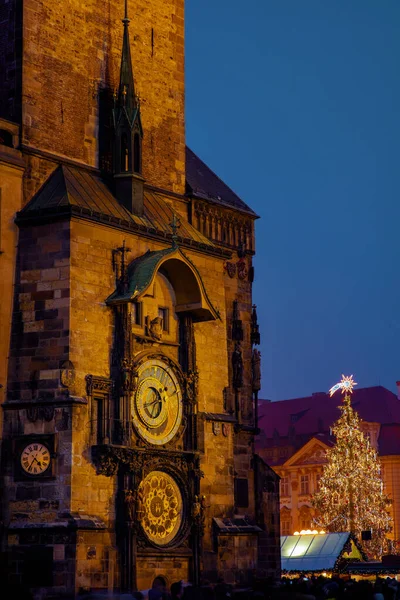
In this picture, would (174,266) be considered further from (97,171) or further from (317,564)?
(317,564)

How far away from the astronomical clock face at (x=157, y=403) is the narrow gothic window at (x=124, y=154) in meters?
5.35

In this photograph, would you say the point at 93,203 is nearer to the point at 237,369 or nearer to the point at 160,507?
the point at 160,507

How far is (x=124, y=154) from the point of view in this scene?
36.4 m

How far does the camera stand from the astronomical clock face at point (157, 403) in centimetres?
3416

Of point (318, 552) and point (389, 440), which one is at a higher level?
point (389, 440)

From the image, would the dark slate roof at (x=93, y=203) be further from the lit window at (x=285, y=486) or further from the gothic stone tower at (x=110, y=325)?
the lit window at (x=285, y=486)

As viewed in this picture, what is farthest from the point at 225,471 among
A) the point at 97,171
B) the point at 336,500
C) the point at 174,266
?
the point at 336,500

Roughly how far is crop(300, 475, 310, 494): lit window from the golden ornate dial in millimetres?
65350

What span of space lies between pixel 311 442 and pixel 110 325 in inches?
2524

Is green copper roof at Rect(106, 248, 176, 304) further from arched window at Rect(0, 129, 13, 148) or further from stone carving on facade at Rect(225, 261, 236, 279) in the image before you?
stone carving on facade at Rect(225, 261, 236, 279)

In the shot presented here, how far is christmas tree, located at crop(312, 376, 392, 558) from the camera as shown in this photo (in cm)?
6588

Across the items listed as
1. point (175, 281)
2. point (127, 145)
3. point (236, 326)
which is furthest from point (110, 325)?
point (236, 326)

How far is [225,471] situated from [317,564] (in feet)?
30.0

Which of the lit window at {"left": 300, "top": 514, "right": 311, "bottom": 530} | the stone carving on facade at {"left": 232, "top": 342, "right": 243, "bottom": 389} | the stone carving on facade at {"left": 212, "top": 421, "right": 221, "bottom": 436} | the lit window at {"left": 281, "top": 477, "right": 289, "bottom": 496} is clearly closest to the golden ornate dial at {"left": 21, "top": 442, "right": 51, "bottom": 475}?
the stone carving on facade at {"left": 212, "top": 421, "right": 221, "bottom": 436}
